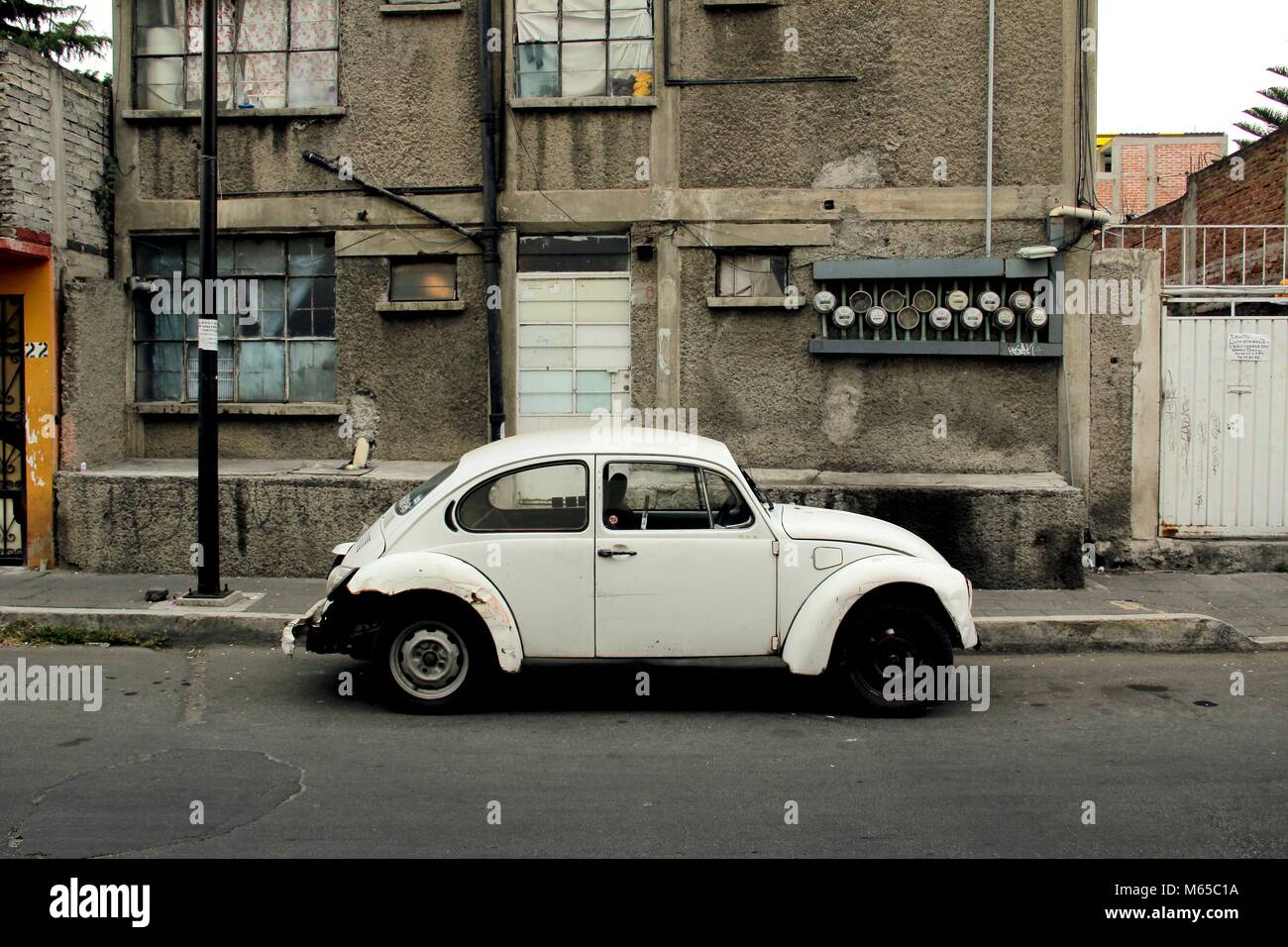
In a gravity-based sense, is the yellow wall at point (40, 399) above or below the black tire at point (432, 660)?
above

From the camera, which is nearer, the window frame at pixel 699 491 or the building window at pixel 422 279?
the window frame at pixel 699 491

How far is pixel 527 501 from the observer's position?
6930 mm

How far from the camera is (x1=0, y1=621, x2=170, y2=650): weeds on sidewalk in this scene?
8773mm

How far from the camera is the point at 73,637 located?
880 centimetres

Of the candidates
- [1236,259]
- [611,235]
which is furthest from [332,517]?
[1236,259]

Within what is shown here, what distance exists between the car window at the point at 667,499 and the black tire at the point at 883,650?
952 millimetres

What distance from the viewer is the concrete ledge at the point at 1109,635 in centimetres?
880

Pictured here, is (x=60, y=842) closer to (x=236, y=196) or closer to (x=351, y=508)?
(x=351, y=508)

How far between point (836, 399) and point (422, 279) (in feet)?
13.9

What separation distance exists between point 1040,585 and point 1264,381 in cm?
310

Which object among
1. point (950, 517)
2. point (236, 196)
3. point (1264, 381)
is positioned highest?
point (236, 196)

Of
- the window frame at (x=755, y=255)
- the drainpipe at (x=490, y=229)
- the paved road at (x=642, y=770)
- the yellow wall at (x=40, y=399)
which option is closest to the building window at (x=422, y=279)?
the drainpipe at (x=490, y=229)

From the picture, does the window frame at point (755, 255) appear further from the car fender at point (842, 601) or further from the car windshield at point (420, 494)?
the car fender at point (842, 601)

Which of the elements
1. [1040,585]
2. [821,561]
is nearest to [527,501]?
[821,561]
